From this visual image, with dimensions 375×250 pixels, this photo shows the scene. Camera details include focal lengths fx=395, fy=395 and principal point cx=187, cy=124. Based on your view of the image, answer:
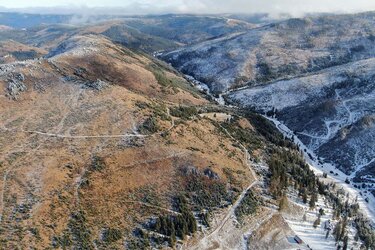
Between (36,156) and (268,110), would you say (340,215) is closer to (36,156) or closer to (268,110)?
(36,156)

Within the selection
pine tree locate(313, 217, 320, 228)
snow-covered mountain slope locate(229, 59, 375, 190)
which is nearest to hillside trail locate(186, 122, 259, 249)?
pine tree locate(313, 217, 320, 228)

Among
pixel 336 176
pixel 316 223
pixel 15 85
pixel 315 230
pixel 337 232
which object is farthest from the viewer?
pixel 336 176

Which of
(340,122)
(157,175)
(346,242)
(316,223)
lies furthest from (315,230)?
(340,122)

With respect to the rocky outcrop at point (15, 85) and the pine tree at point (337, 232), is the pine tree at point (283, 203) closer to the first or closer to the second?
the pine tree at point (337, 232)

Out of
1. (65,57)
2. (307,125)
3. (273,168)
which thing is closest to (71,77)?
(65,57)

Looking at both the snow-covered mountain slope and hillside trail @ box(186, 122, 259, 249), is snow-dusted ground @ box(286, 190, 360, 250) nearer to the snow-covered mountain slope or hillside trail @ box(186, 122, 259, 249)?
hillside trail @ box(186, 122, 259, 249)

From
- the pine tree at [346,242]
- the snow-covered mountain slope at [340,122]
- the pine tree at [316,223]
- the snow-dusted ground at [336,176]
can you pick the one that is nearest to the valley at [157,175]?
the pine tree at [316,223]

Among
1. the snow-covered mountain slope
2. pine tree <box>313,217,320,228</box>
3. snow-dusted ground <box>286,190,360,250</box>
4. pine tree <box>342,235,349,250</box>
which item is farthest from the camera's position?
the snow-covered mountain slope

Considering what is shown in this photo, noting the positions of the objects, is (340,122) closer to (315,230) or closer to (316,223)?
(316,223)
